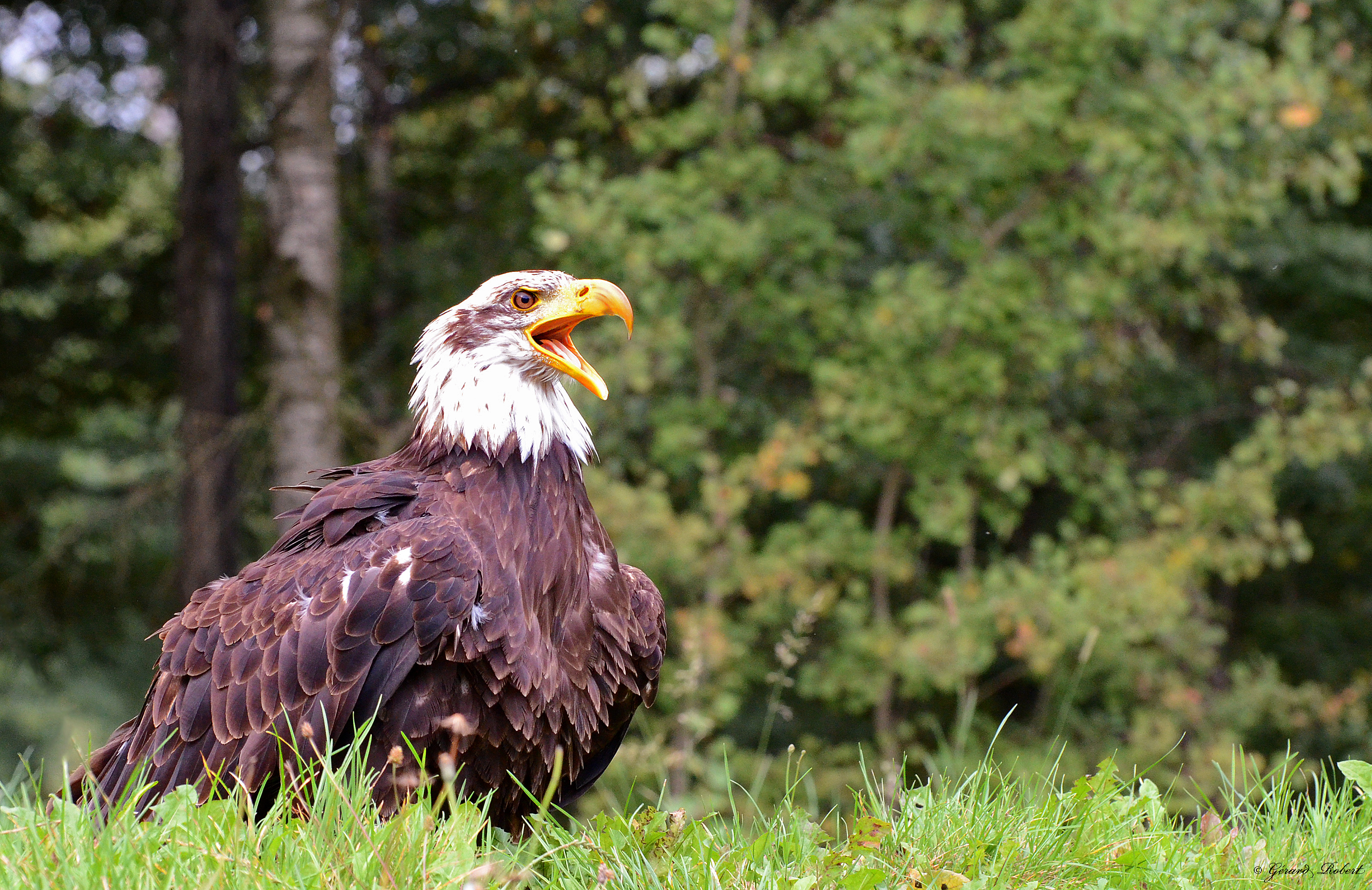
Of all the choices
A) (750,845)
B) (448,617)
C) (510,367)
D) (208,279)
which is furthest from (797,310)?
(750,845)

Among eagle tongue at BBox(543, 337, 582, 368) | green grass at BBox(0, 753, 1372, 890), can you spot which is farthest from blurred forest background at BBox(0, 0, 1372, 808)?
green grass at BBox(0, 753, 1372, 890)

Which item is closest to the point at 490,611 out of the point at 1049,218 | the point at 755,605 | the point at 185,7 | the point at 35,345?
the point at 755,605

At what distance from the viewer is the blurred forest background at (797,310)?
803 centimetres

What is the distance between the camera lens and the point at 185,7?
959cm

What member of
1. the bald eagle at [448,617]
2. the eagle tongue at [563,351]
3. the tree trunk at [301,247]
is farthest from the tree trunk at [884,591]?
the eagle tongue at [563,351]

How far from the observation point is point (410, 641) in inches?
118

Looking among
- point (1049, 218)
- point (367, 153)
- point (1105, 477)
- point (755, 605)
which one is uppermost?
point (367, 153)

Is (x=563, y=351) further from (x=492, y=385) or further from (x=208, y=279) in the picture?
(x=208, y=279)

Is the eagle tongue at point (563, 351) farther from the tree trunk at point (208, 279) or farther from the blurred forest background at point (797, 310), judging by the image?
the tree trunk at point (208, 279)

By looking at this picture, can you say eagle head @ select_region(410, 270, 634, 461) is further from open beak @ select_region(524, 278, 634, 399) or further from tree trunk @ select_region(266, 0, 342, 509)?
tree trunk @ select_region(266, 0, 342, 509)

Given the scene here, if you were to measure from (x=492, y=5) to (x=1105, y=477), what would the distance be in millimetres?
5318

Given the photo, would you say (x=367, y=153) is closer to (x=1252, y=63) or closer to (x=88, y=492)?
(x=88, y=492)

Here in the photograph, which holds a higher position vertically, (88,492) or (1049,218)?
(1049,218)

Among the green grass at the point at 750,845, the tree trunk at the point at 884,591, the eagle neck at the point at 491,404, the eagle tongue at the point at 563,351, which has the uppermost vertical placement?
the eagle tongue at the point at 563,351
